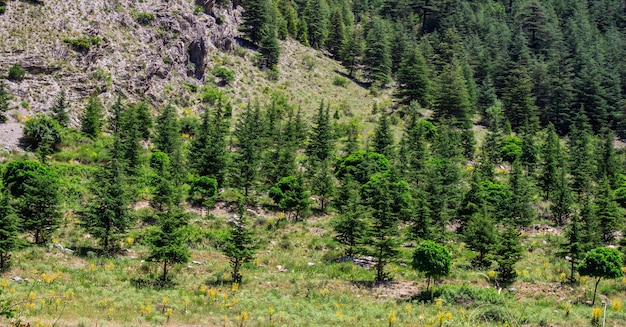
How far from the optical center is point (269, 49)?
81312mm

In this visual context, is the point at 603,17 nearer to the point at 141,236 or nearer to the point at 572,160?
the point at 572,160

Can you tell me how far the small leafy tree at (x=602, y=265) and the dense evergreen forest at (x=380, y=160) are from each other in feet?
0.36

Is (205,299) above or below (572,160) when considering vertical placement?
below

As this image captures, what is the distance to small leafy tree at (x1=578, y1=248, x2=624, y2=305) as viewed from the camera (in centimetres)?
2731

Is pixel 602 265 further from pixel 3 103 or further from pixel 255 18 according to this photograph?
pixel 255 18

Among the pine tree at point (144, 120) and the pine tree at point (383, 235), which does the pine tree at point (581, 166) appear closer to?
the pine tree at point (383, 235)

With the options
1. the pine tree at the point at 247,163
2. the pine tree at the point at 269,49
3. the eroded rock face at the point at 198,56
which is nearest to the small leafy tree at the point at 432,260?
the pine tree at the point at 247,163

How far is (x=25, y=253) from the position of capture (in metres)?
28.3

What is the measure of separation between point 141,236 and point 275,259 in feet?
33.5

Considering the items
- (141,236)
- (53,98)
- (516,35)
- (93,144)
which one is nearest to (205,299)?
(141,236)

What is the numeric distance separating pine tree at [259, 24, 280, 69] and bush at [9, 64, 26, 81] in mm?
38846

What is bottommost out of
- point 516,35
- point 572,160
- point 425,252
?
point 425,252

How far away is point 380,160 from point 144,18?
40.3 metres

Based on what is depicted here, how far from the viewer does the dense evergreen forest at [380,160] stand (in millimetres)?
31344
